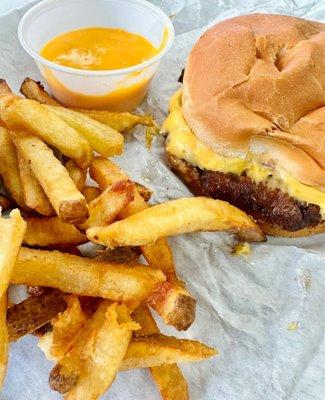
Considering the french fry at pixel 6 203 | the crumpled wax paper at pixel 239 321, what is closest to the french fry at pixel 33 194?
the french fry at pixel 6 203

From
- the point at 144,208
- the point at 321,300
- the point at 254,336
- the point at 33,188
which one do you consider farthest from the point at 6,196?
the point at 321,300

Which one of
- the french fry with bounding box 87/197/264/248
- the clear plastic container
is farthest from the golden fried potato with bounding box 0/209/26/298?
the clear plastic container

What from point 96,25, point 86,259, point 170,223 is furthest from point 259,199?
point 96,25

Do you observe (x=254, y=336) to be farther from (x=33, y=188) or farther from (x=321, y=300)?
(x=33, y=188)

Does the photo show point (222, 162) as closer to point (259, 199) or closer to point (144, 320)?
point (259, 199)

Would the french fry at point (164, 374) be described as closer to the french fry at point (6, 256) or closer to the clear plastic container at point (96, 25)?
the french fry at point (6, 256)

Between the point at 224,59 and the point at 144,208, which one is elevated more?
the point at 224,59
